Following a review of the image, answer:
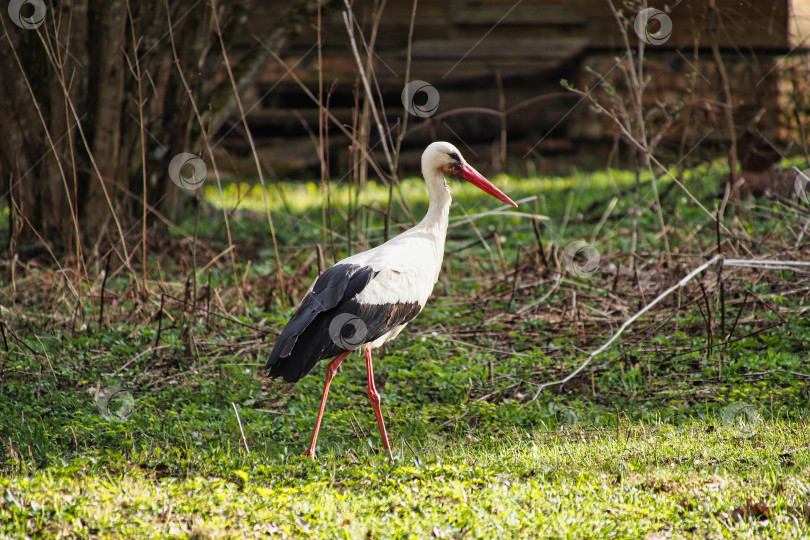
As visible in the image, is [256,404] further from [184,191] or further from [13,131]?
[184,191]

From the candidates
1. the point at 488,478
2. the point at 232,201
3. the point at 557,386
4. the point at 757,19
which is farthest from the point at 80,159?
the point at 757,19

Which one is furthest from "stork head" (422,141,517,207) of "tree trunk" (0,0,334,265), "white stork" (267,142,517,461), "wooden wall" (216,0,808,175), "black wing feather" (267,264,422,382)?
"wooden wall" (216,0,808,175)

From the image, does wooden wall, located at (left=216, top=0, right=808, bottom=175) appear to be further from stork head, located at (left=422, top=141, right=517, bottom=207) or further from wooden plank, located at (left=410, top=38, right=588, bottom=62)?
stork head, located at (left=422, top=141, right=517, bottom=207)

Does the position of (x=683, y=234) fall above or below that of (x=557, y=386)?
above

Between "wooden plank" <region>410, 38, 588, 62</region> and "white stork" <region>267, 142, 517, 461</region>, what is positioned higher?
"wooden plank" <region>410, 38, 588, 62</region>

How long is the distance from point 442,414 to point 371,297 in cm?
90

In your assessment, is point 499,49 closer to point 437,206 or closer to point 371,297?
point 437,206

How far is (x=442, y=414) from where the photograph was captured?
16.6ft

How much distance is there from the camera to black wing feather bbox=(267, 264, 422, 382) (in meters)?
4.36

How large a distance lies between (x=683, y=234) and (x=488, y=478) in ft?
14.1

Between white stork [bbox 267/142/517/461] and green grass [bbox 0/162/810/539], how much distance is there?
1.58 feet

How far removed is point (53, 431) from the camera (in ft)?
15.2

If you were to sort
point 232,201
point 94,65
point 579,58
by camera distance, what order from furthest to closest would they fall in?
point 579,58, point 232,201, point 94,65

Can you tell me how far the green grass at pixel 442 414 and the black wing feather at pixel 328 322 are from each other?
1.59 ft
